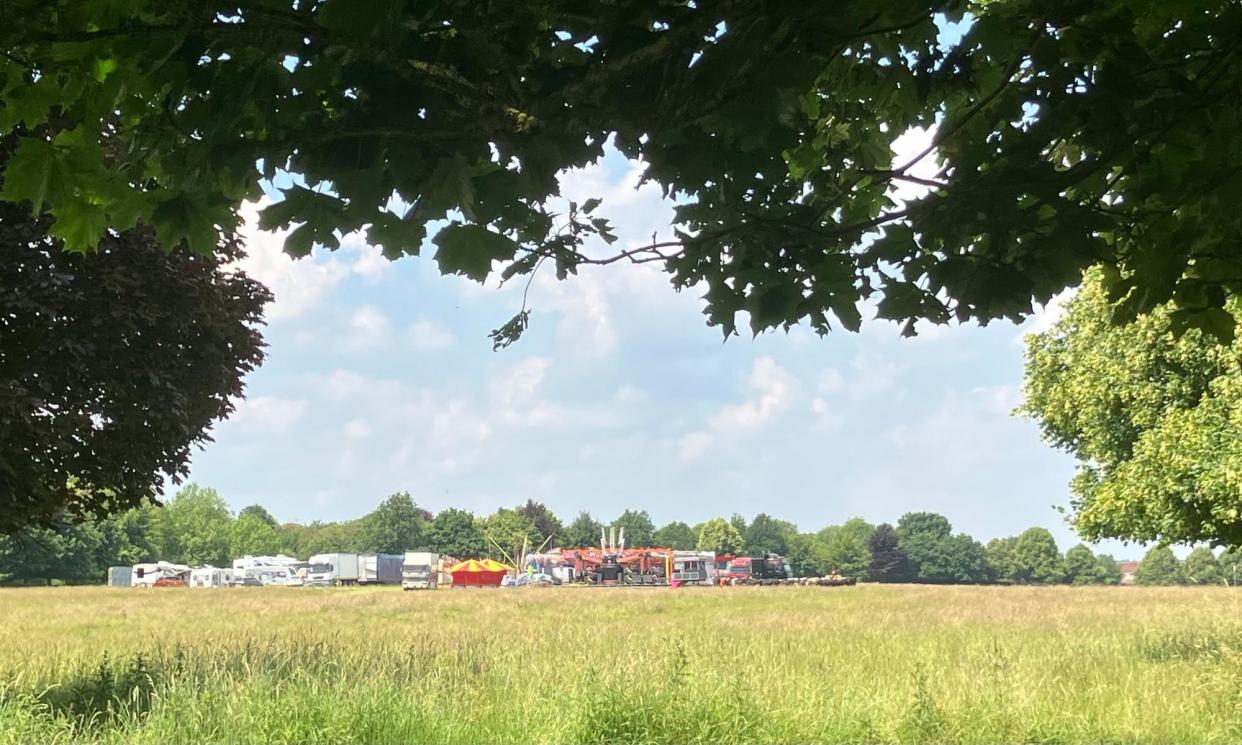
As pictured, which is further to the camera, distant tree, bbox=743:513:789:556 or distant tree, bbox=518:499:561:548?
distant tree, bbox=743:513:789:556

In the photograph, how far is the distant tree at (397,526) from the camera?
11869 centimetres

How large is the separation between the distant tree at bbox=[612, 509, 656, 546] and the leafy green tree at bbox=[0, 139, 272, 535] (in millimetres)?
137851

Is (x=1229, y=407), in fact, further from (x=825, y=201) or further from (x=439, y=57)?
(x=439, y=57)

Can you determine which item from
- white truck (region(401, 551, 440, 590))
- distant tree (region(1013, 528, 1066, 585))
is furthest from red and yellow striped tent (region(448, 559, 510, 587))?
distant tree (region(1013, 528, 1066, 585))

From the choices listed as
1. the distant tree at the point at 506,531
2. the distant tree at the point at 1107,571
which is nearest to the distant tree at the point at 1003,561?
the distant tree at the point at 1107,571

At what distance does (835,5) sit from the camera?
6.59 ft

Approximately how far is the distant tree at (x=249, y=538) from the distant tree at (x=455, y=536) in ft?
69.4

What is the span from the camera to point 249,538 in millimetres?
107188

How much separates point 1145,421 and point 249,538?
111 meters

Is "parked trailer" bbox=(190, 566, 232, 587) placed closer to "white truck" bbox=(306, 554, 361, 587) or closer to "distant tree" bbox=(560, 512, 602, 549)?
"white truck" bbox=(306, 554, 361, 587)

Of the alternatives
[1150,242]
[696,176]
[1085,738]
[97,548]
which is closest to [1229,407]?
[1085,738]

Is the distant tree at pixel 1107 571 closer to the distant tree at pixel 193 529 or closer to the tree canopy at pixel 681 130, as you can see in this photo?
the distant tree at pixel 193 529

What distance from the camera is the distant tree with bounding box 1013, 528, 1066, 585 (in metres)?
124

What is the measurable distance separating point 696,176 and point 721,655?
28.5ft
